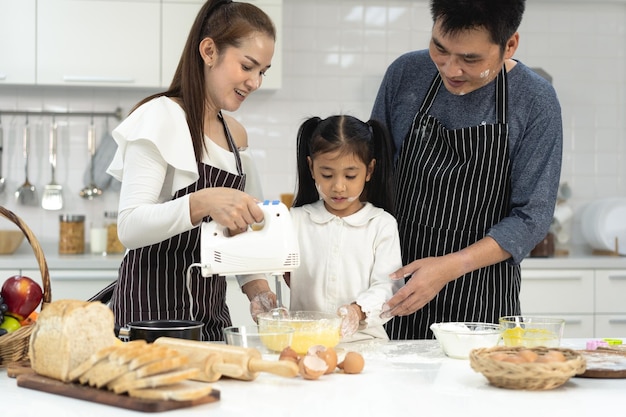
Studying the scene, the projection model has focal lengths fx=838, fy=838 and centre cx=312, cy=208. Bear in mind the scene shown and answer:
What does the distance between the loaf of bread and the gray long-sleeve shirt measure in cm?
107

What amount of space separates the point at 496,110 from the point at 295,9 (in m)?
2.23

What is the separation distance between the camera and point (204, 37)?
205 cm

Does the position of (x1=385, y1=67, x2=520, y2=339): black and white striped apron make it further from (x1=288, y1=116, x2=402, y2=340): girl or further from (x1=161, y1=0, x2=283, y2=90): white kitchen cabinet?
(x1=161, y1=0, x2=283, y2=90): white kitchen cabinet

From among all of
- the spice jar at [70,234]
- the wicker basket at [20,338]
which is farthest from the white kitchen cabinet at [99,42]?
the wicker basket at [20,338]

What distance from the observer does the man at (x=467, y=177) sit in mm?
2078

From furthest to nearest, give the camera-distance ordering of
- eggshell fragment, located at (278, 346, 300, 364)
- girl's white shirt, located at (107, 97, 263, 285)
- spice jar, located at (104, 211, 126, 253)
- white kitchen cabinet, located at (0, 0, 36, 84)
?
spice jar, located at (104, 211, 126, 253) < white kitchen cabinet, located at (0, 0, 36, 84) < girl's white shirt, located at (107, 97, 263, 285) < eggshell fragment, located at (278, 346, 300, 364)

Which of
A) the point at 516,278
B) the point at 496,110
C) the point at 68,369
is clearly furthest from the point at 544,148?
the point at 68,369

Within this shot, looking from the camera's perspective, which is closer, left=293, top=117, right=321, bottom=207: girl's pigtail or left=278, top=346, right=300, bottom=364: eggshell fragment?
left=278, top=346, right=300, bottom=364: eggshell fragment

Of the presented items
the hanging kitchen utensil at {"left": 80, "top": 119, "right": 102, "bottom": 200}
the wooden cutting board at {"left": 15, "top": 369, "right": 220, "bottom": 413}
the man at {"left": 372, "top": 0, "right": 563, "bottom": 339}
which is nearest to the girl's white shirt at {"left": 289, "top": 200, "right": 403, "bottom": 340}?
the man at {"left": 372, "top": 0, "right": 563, "bottom": 339}

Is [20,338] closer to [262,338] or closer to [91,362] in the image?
[91,362]

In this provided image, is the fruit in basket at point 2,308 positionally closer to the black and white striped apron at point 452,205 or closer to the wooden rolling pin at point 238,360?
the wooden rolling pin at point 238,360

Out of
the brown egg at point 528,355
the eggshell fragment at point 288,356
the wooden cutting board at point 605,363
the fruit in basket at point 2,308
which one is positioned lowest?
the wooden cutting board at point 605,363

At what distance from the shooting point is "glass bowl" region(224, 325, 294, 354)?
64.2 inches

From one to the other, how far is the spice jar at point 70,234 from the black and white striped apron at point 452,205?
81.5 inches
